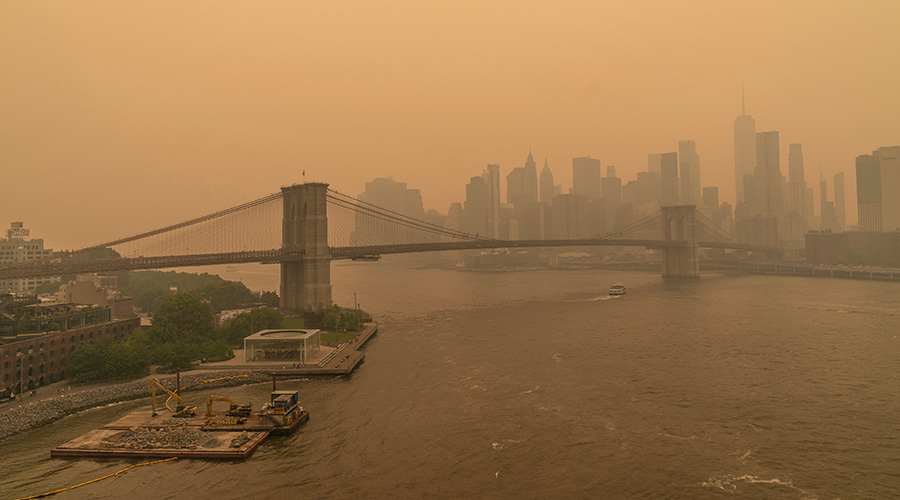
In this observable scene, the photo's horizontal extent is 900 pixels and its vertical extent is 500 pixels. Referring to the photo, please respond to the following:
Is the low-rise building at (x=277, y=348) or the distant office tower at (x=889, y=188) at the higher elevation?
the distant office tower at (x=889, y=188)

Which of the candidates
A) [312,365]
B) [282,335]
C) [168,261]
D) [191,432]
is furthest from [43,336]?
[168,261]

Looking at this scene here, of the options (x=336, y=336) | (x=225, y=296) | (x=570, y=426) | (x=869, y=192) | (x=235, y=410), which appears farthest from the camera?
(x=869, y=192)

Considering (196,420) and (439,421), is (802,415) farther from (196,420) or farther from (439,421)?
(196,420)

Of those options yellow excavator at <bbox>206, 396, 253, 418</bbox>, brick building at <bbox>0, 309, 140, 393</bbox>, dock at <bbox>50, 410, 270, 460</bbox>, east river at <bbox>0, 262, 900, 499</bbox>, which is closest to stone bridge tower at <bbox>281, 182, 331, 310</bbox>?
east river at <bbox>0, 262, 900, 499</bbox>

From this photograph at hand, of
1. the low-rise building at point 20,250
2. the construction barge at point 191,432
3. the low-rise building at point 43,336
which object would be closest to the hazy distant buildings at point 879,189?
the construction barge at point 191,432

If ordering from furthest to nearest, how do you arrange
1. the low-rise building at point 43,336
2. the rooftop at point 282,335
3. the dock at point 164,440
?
the rooftop at point 282,335
the low-rise building at point 43,336
the dock at point 164,440

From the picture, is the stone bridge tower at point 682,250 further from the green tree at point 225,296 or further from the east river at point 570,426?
the green tree at point 225,296

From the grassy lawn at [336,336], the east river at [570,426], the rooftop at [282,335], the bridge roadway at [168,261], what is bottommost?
the east river at [570,426]

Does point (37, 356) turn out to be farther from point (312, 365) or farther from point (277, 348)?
point (312, 365)
